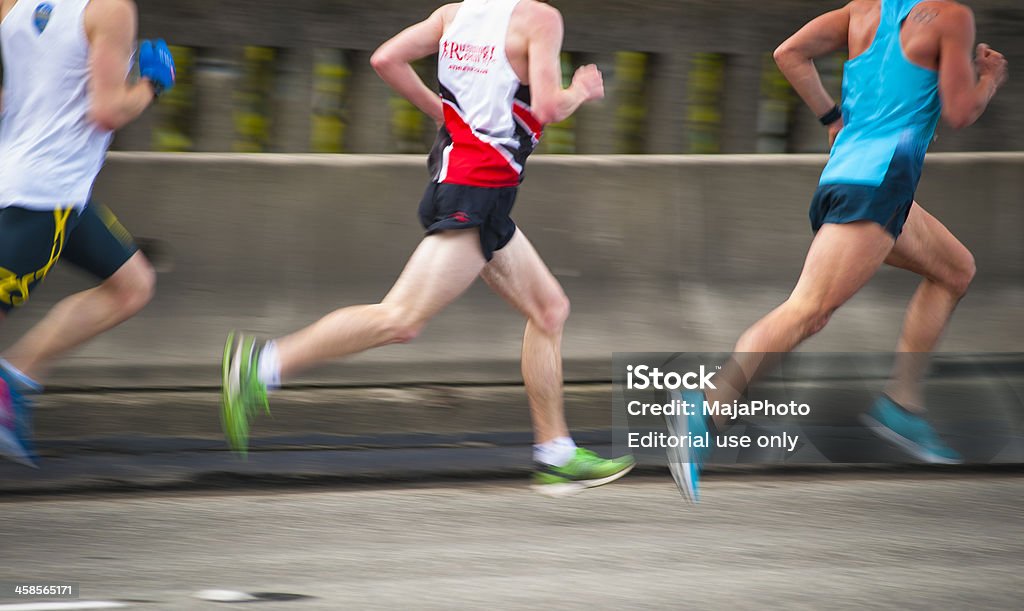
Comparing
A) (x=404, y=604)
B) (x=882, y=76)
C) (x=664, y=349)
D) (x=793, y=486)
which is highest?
(x=882, y=76)

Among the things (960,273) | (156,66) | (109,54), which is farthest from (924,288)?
(109,54)

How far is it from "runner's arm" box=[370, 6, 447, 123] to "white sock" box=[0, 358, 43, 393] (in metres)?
1.79

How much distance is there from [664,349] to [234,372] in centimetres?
248

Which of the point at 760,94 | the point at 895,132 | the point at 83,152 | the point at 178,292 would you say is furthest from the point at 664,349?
the point at 83,152

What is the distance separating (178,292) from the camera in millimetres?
6348

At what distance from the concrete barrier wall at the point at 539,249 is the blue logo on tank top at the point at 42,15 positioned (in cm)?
147

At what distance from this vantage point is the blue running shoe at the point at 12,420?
4.94m

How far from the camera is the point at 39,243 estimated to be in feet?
16.1

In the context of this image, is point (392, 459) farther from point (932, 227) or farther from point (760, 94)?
point (760, 94)

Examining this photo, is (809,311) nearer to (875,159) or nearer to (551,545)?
(875,159)

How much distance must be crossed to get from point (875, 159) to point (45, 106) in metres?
3.09

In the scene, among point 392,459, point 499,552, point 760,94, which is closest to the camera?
point 499,552

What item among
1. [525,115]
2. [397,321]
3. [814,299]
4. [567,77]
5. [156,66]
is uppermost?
[567,77]

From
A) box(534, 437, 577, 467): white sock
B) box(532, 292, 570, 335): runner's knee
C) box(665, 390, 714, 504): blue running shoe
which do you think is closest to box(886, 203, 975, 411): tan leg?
box(665, 390, 714, 504): blue running shoe
